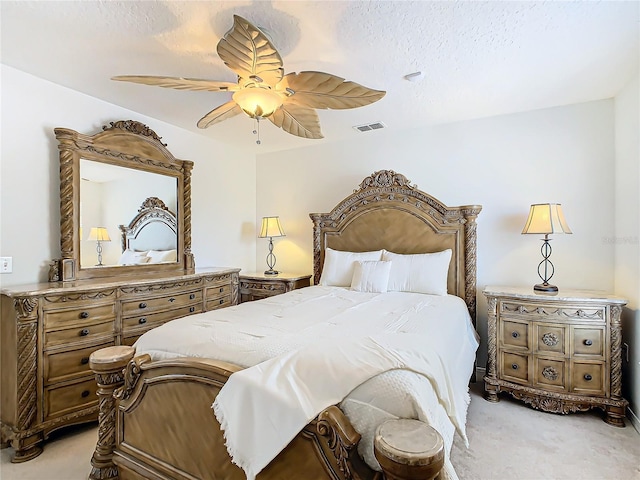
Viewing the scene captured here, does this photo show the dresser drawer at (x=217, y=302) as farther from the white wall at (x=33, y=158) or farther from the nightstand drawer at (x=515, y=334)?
the nightstand drawer at (x=515, y=334)

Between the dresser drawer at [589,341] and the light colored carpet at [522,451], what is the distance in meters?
0.49

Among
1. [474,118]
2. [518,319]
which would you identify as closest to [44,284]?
[518,319]

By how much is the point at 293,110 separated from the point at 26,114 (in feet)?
6.75

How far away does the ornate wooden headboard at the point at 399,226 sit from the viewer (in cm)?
330

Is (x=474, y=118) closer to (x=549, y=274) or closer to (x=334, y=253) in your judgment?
(x=549, y=274)

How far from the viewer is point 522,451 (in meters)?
2.14

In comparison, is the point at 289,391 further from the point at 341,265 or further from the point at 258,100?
the point at 341,265

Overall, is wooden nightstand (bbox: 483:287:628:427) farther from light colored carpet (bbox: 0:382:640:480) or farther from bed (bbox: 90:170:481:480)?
bed (bbox: 90:170:481:480)

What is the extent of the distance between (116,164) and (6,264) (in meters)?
1.17

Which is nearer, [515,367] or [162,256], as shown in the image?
[515,367]

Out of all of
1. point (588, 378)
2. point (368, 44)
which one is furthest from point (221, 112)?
point (588, 378)

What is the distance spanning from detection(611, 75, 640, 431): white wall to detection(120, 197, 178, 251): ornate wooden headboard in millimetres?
4133

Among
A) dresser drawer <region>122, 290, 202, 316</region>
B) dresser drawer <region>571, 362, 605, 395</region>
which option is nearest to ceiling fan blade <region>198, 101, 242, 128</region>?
dresser drawer <region>122, 290, 202, 316</region>

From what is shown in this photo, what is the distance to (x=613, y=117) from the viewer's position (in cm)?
291
